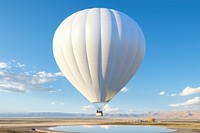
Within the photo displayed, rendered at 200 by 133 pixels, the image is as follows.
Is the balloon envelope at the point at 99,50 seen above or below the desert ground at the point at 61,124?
above

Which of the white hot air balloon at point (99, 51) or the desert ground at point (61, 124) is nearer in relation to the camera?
the white hot air balloon at point (99, 51)

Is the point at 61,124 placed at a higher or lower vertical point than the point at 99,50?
lower

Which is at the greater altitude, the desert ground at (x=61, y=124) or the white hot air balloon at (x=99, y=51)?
the white hot air balloon at (x=99, y=51)

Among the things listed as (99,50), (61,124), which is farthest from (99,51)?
(61,124)

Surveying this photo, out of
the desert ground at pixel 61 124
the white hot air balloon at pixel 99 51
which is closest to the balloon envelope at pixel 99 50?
the white hot air balloon at pixel 99 51

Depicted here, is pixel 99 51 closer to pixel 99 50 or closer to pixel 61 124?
pixel 99 50

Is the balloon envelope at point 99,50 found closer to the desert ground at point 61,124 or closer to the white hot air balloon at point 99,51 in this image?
the white hot air balloon at point 99,51

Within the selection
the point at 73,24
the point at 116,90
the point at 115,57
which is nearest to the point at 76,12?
the point at 73,24
